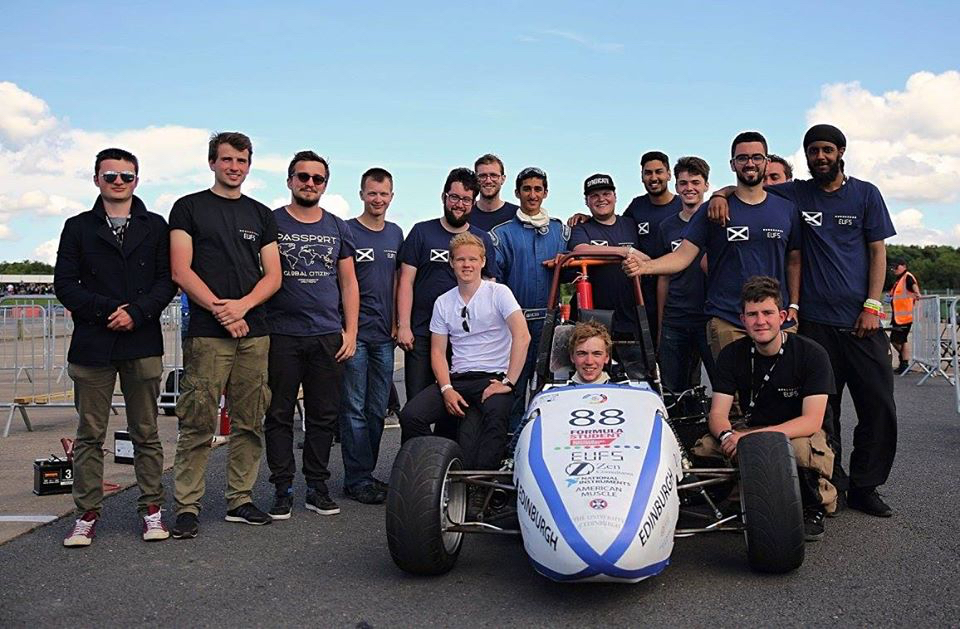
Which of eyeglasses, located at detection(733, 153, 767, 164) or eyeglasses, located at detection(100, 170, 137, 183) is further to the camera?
eyeglasses, located at detection(733, 153, 767, 164)

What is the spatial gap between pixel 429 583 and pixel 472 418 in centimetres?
143

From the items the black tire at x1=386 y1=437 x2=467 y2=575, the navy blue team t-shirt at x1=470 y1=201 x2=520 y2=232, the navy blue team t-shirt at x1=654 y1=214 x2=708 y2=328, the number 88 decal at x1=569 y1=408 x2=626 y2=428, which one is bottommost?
the black tire at x1=386 y1=437 x2=467 y2=575

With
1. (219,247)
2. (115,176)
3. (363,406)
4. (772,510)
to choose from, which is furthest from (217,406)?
(772,510)

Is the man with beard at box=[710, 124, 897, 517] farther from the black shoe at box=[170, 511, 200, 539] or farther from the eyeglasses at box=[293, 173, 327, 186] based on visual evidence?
the black shoe at box=[170, 511, 200, 539]

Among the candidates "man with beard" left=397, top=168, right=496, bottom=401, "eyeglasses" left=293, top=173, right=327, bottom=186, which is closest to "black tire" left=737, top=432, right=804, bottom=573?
"man with beard" left=397, top=168, right=496, bottom=401

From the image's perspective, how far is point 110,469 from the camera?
7551 millimetres

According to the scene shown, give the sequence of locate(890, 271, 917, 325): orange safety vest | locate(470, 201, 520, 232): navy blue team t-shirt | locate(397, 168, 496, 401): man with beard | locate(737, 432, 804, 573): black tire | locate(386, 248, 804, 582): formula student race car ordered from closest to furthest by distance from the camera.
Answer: locate(386, 248, 804, 582): formula student race car, locate(737, 432, 804, 573): black tire, locate(397, 168, 496, 401): man with beard, locate(470, 201, 520, 232): navy blue team t-shirt, locate(890, 271, 917, 325): orange safety vest

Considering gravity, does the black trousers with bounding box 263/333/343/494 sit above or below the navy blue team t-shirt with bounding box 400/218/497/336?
below

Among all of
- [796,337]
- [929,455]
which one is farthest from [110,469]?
[929,455]

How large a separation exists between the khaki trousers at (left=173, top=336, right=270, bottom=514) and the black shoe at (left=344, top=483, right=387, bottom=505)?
2.99ft

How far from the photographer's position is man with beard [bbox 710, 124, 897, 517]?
5.87 metres

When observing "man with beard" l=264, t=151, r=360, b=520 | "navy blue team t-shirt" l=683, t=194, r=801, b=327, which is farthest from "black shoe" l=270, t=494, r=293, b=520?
"navy blue team t-shirt" l=683, t=194, r=801, b=327

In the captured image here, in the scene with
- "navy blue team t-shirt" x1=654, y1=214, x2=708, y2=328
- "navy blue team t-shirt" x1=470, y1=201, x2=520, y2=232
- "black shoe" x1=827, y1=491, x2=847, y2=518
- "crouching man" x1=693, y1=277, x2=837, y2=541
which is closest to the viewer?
"crouching man" x1=693, y1=277, x2=837, y2=541

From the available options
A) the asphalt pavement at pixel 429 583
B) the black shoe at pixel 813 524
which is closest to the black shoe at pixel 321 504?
the asphalt pavement at pixel 429 583
